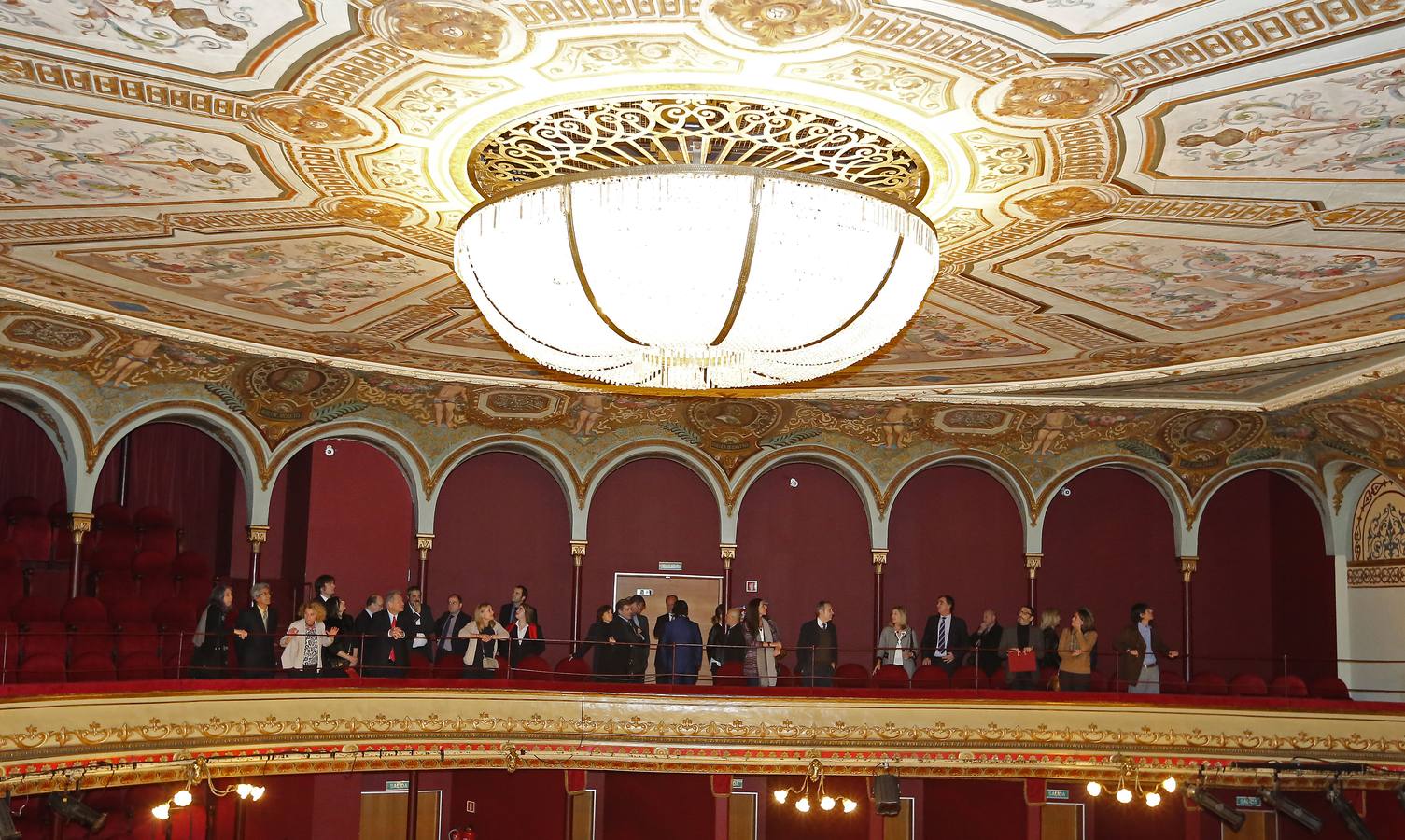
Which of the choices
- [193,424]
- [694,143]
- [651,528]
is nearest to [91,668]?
[193,424]

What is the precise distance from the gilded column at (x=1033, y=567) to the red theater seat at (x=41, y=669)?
12489 mm

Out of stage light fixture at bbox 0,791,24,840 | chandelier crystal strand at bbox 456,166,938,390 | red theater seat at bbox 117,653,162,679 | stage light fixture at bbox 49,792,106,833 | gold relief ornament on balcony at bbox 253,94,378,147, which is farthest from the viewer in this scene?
red theater seat at bbox 117,653,162,679

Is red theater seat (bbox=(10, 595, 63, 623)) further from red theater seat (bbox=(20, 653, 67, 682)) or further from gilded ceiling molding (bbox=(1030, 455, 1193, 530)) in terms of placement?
gilded ceiling molding (bbox=(1030, 455, 1193, 530))

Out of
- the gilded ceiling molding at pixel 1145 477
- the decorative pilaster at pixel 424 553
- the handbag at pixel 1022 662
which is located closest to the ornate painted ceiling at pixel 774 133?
the handbag at pixel 1022 662

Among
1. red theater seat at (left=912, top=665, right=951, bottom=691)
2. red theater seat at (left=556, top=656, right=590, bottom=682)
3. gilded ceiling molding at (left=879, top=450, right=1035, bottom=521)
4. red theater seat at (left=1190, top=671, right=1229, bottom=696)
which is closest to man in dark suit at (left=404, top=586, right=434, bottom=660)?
red theater seat at (left=556, top=656, right=590, bottom=682)

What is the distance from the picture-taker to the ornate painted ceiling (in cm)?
617

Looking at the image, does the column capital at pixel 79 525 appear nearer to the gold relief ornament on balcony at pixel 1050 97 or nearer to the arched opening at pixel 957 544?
the arched opening at pixel 957 544

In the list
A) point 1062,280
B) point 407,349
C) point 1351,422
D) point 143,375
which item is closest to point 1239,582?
point 1351,422

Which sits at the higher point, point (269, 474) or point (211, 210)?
point (211, 210)

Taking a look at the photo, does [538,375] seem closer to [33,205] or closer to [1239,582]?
[33,205]

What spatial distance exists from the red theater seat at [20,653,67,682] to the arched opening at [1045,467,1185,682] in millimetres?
12882

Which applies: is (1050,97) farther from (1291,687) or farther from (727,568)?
(727,568)

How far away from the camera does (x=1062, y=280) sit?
10.9 metres

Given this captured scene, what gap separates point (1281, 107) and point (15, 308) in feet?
37.5
